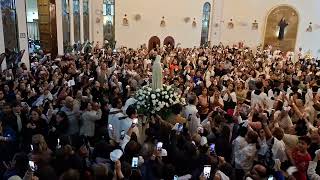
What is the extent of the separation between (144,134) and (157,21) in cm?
1743

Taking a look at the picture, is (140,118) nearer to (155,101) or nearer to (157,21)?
(155,101)

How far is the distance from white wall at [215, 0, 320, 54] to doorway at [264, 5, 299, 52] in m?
0.28

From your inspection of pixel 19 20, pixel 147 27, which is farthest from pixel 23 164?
pixel 147 27

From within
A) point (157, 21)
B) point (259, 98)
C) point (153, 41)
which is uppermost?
point (157, 21)

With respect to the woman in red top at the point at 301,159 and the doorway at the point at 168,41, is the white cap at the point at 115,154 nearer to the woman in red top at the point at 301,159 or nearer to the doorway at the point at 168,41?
the woman in red top at the point at 301,159

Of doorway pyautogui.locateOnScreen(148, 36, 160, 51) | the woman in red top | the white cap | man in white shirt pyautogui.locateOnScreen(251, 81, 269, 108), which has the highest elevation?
doorway pyautogui.locateOnScreen(148, 36, 160, 51)

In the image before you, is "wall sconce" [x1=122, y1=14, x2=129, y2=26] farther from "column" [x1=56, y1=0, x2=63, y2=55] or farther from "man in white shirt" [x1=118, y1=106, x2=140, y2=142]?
"man in white shirt" [x1=118, y1=106, x2=140, y2=142]

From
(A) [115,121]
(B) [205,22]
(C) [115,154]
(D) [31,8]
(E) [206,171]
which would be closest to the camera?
(E) [206,171]

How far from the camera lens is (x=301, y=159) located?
5.27 metres

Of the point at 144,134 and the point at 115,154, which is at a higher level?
the point at 115,154

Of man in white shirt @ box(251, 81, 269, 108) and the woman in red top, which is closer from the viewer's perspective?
the woman in red top

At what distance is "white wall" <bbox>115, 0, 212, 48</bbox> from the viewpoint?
22.4 metres

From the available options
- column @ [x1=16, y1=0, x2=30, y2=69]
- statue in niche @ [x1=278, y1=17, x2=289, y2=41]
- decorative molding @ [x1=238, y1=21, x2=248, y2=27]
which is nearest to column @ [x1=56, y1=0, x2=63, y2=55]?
column @ [x1=16, y1=0, x2=30, y2=69]

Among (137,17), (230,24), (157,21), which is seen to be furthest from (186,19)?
(230,24)
